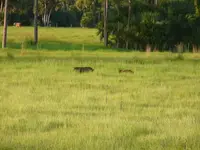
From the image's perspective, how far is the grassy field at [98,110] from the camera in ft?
32.2

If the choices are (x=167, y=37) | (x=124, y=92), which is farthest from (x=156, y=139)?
(x=167, y=37)

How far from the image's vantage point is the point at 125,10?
62.5 metres

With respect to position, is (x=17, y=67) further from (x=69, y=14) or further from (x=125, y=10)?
(x=69, y=14)

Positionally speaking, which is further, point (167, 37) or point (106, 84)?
point (167, 37)

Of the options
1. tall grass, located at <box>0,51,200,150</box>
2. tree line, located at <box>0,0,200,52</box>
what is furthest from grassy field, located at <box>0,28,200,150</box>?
tree line, located at <box>0,0,200,52</box>

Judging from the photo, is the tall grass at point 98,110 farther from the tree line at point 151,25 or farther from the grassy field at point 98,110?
the tree line at point 151,25

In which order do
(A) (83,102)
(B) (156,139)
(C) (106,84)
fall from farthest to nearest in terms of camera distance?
(C) (106,84) → (A) (83,102) → (B) (156,139)

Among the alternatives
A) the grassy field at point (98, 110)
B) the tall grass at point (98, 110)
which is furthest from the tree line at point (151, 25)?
the tall grass at point (98, 110)

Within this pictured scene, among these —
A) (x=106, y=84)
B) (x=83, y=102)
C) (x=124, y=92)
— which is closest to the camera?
(x=83, y=102)

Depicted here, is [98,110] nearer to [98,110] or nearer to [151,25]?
[98,110]

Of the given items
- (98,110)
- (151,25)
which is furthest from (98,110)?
(151,25)

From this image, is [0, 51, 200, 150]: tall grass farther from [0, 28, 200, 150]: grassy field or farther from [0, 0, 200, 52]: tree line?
[0, 0, 200, 52]: tree line

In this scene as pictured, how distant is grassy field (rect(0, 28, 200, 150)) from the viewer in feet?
32.2

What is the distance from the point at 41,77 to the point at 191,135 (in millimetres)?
12167
